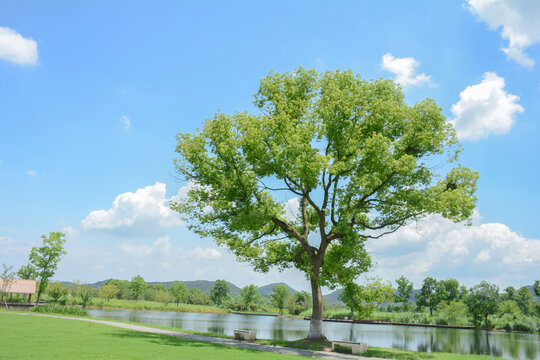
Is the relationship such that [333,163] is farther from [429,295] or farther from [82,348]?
[429,295]

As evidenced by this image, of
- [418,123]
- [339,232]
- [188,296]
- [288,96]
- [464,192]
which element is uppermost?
[288,96]

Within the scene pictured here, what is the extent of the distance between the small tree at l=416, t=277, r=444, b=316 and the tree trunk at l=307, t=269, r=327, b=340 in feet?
249

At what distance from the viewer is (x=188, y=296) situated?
11100cm

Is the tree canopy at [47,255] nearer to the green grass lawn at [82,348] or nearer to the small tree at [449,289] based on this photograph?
the green grass lawn at [82,348]

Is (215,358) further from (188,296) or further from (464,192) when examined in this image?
(188,296)

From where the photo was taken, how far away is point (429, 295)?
87.8 metres

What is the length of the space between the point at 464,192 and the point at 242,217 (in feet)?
39.4

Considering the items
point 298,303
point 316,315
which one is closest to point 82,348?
point 316,315

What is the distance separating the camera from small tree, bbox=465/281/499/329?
57.0 m

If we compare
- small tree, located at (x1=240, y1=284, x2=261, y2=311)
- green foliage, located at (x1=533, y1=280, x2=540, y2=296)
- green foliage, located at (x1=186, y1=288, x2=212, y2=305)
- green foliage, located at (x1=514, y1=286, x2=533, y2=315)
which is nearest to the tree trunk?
green foliage, located at (x1=514, y1=286, x2=533, y2=315)

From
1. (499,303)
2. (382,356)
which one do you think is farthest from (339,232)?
(499,303)

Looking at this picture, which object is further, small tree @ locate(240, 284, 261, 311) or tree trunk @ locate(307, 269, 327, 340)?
small tree @ locate(240, 284, 261, 311)

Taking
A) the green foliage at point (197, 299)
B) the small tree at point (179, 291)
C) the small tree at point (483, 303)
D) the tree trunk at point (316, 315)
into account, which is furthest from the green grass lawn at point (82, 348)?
the green foliage at point (197, 299)

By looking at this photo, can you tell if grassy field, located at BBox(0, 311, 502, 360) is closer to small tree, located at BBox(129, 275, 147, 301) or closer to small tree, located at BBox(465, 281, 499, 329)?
small tree, located at BBox(465, 281, 499, 329)
